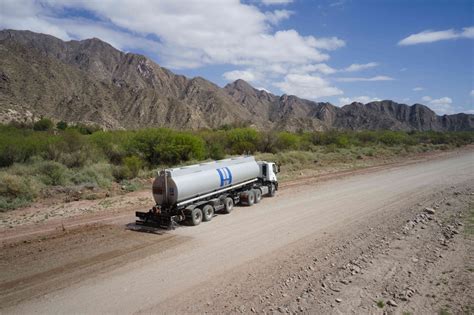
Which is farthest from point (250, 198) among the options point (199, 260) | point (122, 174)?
→ point (122, 174)

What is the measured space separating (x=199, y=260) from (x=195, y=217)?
12.2ft

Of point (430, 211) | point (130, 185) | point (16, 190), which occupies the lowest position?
point (430, 211)

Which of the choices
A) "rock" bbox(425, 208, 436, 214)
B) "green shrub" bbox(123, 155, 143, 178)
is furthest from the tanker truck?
"green shrub" bbox(123, 155, 143, 178)

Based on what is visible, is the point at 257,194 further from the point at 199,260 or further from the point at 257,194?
the point at 199,260

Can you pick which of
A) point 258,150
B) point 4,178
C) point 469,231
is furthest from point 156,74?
point 469,231

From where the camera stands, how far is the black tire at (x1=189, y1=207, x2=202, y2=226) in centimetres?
1409

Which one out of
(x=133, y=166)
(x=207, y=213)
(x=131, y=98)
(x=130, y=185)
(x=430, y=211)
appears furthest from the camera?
(x=131, y=98)

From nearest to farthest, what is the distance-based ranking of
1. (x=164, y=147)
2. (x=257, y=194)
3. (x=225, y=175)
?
(x=225, y=175), (x=257, y=194), (x=164, y=147)

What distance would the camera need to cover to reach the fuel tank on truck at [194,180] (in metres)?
13.6

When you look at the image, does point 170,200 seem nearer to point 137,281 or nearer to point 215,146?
point 137,281

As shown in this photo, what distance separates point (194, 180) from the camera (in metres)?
14.3

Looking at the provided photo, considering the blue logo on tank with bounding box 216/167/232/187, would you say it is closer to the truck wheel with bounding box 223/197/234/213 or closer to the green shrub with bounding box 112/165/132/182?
the truck wheel with bounding box 223/197/234/213

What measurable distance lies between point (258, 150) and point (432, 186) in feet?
82.9

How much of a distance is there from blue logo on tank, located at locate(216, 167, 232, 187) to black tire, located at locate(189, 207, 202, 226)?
200 centimetres
